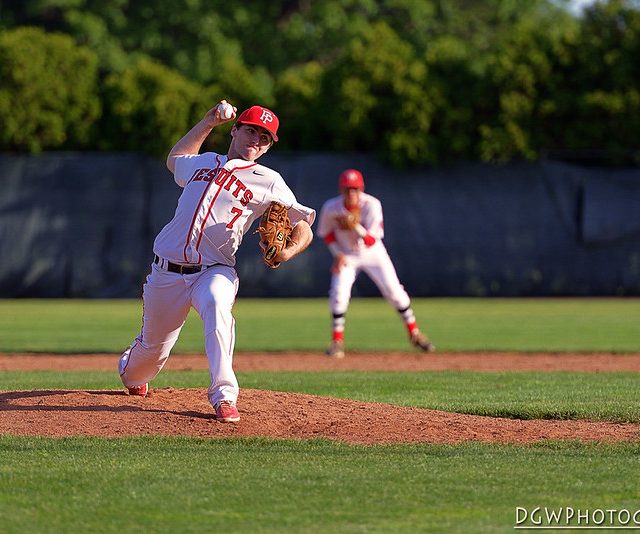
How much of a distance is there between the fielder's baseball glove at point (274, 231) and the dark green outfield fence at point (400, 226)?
15057 mm

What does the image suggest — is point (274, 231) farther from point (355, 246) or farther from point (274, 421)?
point (355, 246)

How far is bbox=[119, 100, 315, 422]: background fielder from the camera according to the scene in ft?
21.6

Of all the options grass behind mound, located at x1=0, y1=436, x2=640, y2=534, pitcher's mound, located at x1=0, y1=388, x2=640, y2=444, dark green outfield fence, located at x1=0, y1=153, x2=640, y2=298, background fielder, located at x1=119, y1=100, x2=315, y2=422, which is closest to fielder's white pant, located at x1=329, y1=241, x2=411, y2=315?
pitcher's mound, located at x1=0, y1=388, x2=640, y2=444

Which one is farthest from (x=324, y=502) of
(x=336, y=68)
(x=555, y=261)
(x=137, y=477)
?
(x=336, y=68)

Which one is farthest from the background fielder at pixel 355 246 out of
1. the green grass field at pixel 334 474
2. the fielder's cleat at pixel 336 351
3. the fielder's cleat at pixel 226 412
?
the fielder's cleat at pixel 226 412

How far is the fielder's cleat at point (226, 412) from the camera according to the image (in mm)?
6578

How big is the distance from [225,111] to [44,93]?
17.7m

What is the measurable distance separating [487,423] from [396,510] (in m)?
2.43

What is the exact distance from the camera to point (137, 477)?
513 centimetres

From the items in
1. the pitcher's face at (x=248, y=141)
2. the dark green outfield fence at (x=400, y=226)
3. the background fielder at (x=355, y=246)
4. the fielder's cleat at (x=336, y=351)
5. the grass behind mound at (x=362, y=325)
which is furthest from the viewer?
the dark green outfield fence at (x=400, y=226)

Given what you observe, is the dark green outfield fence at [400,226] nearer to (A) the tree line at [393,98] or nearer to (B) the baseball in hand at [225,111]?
(A) the tree line at [393,98]

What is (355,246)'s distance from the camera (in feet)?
42.5

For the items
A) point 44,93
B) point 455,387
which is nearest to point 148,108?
point 44,93

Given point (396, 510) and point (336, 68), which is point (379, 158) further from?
point (396, 510)
